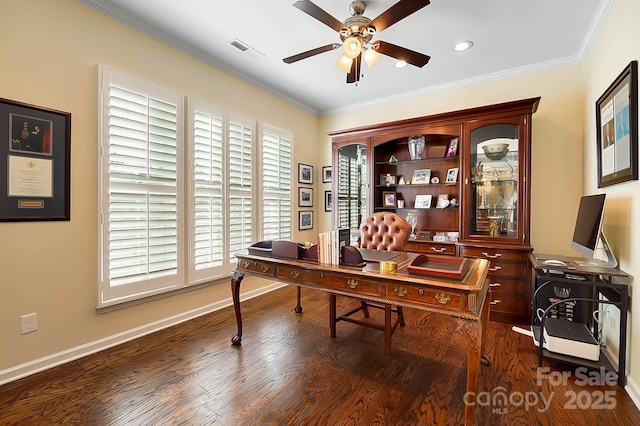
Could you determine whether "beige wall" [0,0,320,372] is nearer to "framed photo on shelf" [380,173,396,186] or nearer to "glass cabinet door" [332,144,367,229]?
"glass cabinet door" [332,144,367,229]

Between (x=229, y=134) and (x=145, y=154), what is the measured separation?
3.37 ft

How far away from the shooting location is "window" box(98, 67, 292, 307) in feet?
7.98

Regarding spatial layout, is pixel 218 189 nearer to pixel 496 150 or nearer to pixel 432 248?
pixel 432 248

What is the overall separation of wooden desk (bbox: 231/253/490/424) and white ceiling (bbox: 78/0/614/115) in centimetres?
209

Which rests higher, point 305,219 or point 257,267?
point 305,219

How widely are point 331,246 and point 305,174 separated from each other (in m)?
2.78

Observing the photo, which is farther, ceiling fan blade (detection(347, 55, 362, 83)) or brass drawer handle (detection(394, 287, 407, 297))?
ceiling fan blade (detection(347, 55, 362, 83))

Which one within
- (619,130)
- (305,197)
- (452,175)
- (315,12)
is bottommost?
(305,197)

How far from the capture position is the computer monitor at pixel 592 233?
2053 mm

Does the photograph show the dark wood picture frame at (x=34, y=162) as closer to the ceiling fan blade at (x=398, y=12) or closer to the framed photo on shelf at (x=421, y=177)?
the ceiling fan blade at (x=398, y=12)

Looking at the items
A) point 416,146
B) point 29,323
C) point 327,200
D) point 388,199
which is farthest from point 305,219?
point 29,323

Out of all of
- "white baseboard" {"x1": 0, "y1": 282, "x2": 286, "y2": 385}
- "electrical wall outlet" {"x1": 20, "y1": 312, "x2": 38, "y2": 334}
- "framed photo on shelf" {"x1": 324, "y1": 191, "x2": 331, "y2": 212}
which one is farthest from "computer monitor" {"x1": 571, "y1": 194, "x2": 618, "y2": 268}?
"electrical wall outlet" {"x1": 20, "y1": 312, "x2": 38, "y2": 334}

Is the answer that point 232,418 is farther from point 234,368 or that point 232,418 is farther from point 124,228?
point 124,228

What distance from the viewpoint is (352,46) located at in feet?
6.93
